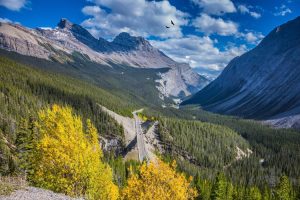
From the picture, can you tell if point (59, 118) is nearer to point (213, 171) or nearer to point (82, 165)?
point (82, 165)

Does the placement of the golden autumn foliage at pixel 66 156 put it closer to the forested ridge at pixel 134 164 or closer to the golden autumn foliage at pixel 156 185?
the forested ridge at pixel 134 164

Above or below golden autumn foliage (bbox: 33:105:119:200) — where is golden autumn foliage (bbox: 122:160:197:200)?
below

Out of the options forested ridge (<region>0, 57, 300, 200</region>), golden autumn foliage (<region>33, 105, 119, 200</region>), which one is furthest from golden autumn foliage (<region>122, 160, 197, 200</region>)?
golden autumn foliage (<region>33, 105, 119, 200</region>)

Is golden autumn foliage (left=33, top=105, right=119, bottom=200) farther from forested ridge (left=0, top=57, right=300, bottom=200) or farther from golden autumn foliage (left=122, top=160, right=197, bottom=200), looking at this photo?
golden autumn foliage (left=122, top=160, right=197, bottom=200)

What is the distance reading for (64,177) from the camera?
103ft

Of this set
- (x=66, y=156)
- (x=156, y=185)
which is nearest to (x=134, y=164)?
(x=156, y=185)

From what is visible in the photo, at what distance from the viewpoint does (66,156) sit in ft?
96.2

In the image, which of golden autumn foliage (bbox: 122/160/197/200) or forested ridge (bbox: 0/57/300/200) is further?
golden autumn foliage (bbox: 122/160/197/200)

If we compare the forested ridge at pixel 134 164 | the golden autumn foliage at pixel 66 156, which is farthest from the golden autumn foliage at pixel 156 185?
the golden autumn foliage at pixel 66 156

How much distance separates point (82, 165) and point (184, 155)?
161m

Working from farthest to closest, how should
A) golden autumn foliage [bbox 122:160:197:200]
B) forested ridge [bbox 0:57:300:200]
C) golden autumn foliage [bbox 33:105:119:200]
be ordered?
golden autumn foliage [bbox 122:160:197:200] < forested ridge [bbox 0:57:300:200] < golden autumn foliage [bbox 33:105:119:200]

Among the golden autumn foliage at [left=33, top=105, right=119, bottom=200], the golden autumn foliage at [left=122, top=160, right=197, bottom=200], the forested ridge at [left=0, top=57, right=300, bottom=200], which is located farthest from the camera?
the golden autumn foliage at [left=122, top=160, right=197, bottom=200]

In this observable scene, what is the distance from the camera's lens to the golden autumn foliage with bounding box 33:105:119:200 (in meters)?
29.4

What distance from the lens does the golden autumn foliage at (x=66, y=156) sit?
29.4 metres
